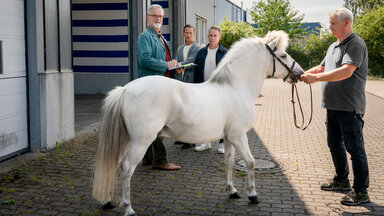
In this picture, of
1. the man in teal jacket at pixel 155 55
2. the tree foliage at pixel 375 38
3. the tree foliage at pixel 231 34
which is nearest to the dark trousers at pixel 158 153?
the man in teal jacket at pixel 155 55

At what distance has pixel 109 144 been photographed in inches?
153

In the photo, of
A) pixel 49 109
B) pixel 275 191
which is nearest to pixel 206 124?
pixel 275 191

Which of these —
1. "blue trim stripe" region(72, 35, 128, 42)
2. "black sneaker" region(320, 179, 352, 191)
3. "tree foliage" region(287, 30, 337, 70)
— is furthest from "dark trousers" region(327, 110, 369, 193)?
"tree foliage" region(287, 30, 337, 70)

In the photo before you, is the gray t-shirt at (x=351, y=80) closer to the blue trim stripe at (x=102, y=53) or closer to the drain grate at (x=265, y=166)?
the drain grate at (x=265, y=166)

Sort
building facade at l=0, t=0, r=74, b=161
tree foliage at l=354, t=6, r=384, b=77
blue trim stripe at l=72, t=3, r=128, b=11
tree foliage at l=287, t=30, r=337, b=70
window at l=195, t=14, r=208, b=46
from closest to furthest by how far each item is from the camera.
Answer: building facade at l=0, t=0, r=74, b=161
blue trim stripe at l=72, t=3, r=128, b=11
window at l=195, t=14, r=208, b=46
tree foliage at l=354, t=6, r=384, b=77
tree foliage at l=287, t=30, r=337, b=70

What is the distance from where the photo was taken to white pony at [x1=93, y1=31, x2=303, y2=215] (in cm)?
385

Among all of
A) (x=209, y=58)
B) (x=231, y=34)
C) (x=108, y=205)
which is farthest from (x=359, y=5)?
(x=108, y=205)

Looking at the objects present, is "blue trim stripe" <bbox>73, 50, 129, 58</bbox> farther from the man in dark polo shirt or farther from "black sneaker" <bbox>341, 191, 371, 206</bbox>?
"black sneaker" <bbox>341, 191, 371, 206</bbox>

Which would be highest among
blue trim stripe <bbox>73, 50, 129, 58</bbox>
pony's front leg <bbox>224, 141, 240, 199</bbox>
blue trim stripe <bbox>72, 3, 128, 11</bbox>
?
blue trim stripe <bbox>72, 3, 128, 11</bbox>

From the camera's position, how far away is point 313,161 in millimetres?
6438

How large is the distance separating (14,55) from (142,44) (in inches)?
92.2

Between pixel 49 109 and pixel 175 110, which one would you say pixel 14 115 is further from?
pixel 175 110

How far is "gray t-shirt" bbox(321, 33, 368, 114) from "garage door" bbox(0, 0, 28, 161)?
4.69 meters

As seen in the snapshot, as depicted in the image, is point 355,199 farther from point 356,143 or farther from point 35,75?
point 35,75
